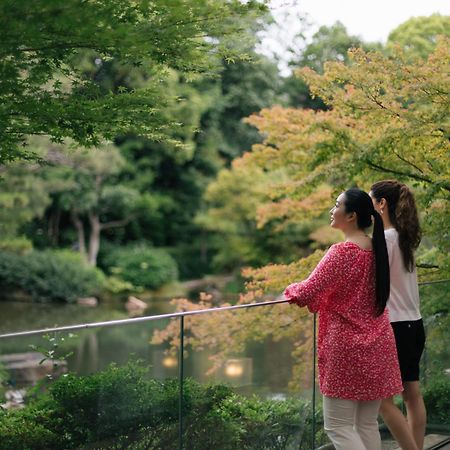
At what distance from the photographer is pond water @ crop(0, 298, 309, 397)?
10.6 ft

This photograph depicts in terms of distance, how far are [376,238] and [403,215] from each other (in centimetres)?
34

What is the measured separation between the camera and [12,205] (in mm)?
15984

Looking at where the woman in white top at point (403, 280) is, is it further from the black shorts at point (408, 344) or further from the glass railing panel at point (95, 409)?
the glass railing panel at point (95, 409)

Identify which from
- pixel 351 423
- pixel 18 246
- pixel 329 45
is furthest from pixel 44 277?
pixel 351 423

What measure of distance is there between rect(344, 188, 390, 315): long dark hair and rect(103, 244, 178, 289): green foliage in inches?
784

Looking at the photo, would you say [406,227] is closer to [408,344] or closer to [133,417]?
[408,344]

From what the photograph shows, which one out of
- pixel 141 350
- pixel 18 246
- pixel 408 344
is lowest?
pixel 18 246

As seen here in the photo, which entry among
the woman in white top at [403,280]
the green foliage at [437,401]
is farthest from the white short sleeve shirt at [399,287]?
the green foliage at [437,401]

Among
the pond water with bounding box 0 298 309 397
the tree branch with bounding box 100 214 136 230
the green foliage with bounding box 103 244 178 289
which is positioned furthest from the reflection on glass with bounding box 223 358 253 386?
the tree branch with bounding box 100 214 136 230

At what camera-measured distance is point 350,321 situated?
2684 mm

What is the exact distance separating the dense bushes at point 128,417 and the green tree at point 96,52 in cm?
123

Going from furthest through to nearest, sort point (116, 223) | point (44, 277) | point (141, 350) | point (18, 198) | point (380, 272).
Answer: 1. point (116, 223)
2. point (44, 277)
3. point (18, 198)
4. point (141, 350)
5. point (380, 272)

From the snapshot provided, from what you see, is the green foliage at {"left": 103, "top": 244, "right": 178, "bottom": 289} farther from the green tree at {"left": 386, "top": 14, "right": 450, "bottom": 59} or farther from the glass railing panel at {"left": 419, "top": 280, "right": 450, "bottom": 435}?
the glass railing panel at {"left": 419, "top": 280, "right": 450, "bottom": 435}

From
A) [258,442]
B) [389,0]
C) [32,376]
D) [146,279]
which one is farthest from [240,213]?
[258,442]
